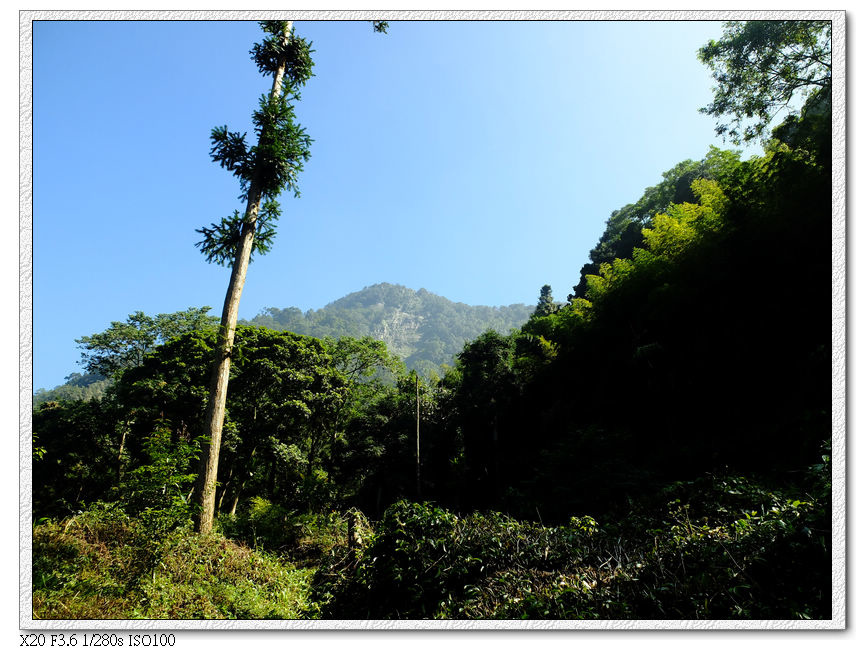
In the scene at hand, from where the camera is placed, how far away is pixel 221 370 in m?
4.84

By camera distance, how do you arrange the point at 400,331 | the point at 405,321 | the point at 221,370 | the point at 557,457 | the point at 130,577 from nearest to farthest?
1. the point at 130,577
2. the point at 221,370
3. the point at 557,457
4. the point at 400,331
5. the point at 405,321

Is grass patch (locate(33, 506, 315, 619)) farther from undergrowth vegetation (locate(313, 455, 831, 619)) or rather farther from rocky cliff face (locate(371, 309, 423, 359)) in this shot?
rocky cliff face (locate(371, 309, 423, 359))

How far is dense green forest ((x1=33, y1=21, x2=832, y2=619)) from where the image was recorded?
253cm

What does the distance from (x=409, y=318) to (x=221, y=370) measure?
165862mm

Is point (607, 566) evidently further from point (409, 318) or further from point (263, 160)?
point (409, 318)

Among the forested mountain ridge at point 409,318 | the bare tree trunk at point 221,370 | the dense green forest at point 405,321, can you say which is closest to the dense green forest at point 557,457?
the bare tree trunk at point 221,370

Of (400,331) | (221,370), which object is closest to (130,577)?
(221,370)

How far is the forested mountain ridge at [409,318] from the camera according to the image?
117m

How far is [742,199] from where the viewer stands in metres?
7.00

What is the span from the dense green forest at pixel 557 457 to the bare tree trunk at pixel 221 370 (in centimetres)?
16
